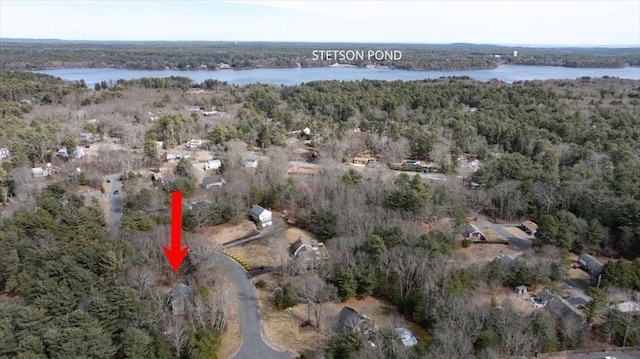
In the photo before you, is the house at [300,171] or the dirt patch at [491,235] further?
the house at [300,171]

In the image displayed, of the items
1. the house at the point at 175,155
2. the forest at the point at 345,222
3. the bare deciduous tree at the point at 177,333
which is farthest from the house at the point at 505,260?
the house at the point at 175,155

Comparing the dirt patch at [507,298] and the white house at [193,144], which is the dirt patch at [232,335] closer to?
the dirt patch at [507,298]

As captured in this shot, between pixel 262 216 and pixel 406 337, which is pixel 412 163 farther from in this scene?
pixel 406 337

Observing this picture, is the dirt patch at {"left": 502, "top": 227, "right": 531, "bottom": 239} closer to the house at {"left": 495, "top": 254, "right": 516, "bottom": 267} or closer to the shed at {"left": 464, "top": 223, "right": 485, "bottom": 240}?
the shed at {"left": 464, "top": 223, "right": 485, "bottom": 240}

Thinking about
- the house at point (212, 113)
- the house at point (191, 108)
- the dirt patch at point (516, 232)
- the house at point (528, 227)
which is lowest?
the dirt patch at point (516, 232)

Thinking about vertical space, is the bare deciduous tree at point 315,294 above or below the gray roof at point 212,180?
below

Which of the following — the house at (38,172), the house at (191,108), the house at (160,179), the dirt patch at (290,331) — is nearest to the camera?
the dirt patch at (290,331)

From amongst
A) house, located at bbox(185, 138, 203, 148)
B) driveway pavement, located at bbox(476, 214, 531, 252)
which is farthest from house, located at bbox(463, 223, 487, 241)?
house, located at bbox(185, 138, 203, 148)
